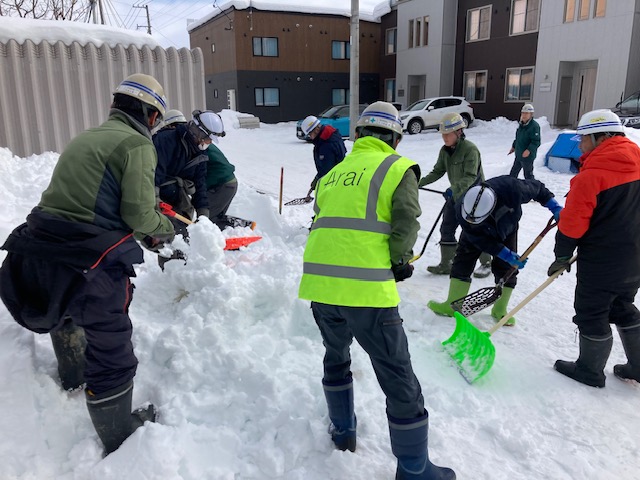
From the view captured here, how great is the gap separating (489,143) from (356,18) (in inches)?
229

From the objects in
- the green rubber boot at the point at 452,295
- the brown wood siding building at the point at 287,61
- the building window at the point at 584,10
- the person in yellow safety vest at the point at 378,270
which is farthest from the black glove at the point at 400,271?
the brown wood siding building at the point at 287,61

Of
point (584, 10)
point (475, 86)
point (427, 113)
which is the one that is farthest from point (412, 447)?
point (475, 86)

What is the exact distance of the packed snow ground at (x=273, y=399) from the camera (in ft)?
8.07

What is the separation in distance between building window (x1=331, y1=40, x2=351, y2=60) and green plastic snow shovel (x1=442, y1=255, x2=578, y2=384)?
25898 mm

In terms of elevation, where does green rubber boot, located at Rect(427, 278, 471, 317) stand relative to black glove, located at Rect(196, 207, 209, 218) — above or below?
below

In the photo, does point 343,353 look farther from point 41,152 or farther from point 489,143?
point 489,143

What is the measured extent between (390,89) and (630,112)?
15800mm

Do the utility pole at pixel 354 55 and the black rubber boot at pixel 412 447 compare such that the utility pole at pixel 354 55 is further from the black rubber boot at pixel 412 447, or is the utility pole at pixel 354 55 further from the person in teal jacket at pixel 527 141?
the black rubber boot at pixel 412 447

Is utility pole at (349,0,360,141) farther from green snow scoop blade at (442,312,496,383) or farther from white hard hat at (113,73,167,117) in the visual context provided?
white hard hat at (113,73,167,117)

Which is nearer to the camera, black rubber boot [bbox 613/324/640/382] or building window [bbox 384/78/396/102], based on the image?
black rubber boot [bbox 613/324/640/382]

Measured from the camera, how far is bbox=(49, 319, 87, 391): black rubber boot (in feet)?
9.34

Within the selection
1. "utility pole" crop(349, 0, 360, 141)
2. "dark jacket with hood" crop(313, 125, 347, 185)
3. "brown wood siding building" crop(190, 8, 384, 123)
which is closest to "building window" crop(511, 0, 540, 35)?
"utility pole" crop(349, 0, 360, 141)

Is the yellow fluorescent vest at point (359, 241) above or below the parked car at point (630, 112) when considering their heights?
Result: below

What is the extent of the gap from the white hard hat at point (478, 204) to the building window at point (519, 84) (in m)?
18.4
